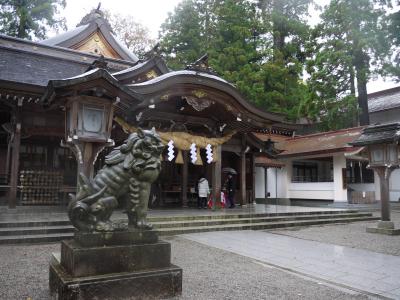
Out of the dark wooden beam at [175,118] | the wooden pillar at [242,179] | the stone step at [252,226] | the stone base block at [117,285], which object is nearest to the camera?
the stone base block at [117,285]

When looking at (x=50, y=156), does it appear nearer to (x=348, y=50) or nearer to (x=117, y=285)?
(x=117, y=285)

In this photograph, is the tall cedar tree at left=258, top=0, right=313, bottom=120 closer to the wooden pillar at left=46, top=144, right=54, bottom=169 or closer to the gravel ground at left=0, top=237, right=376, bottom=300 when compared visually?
the wooden pillar at left=46, top=144, right=54, bottom=169

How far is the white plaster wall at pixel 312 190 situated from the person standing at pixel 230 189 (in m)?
7.39

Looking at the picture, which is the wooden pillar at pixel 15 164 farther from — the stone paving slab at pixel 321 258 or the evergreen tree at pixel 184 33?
the evergreen tree at pixel 184 33

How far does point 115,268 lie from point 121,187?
92 centimetres

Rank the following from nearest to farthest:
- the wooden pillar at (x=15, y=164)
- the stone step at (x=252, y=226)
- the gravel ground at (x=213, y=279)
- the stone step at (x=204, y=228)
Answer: the gravel ground at (x=213, y=279) < the stone step at (x=204, y=228) < the stone step at (x=252, y=226) < the wooden pillar at (x=15, y=164)

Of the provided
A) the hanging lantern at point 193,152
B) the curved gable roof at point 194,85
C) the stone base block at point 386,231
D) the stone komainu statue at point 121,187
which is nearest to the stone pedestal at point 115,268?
the stone komainu statue at point 121,187

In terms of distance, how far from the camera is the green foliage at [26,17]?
2573cm

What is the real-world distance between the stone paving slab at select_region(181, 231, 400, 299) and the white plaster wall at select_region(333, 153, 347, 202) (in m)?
11.3

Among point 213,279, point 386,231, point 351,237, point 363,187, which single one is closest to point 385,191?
point 386,231

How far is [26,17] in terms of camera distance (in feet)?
84.4

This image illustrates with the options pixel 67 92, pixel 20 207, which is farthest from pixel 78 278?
pixel 20 207

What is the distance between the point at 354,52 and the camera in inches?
901

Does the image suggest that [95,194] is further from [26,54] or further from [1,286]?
[26,54]
